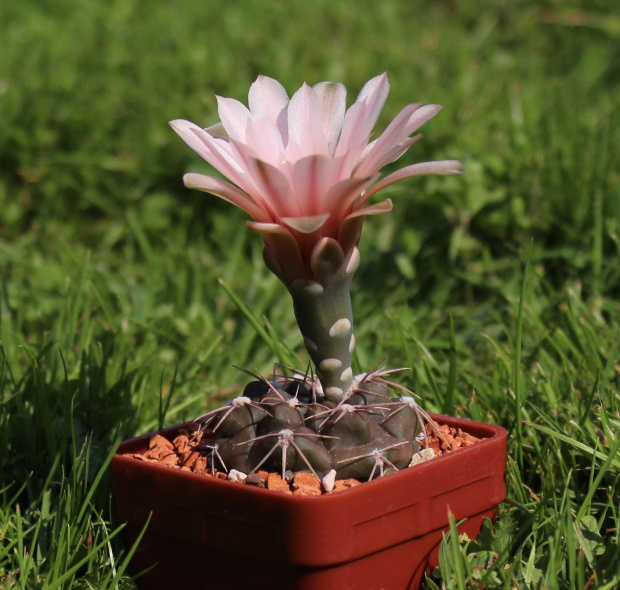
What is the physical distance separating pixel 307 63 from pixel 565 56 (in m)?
1.31

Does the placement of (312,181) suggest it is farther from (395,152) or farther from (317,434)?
(317,434)

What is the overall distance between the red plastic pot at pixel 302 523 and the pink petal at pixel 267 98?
0.53m

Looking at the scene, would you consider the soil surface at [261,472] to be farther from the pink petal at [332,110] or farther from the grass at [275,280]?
the pink petal at [332,110]

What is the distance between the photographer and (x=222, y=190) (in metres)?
1.22

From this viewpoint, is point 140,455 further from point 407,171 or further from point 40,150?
point 40,150

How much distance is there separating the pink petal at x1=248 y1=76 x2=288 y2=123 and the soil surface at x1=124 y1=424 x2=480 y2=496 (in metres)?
0.48

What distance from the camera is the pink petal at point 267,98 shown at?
135 centimetres

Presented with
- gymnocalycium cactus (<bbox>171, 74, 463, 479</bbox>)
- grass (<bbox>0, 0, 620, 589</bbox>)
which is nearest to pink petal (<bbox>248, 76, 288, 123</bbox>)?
gymnocalycium cactus (<bbox>171, 74, 463, 479</bbox>)

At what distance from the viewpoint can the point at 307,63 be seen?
11.5 feet

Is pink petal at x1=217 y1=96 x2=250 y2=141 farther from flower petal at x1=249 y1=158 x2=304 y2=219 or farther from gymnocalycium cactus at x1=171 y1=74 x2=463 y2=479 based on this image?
flower petal at x1=249 y1=158 x2=304 y2=219

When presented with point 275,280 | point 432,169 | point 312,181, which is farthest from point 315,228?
point 275,280

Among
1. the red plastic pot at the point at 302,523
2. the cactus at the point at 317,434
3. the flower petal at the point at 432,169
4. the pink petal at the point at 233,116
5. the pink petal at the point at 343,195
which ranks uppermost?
the pink petal at the point at 233,116

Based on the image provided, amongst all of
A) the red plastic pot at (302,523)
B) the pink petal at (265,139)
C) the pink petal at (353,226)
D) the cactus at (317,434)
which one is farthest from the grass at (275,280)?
the pink petal at (265,139)

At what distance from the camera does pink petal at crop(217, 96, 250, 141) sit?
1.31 m
